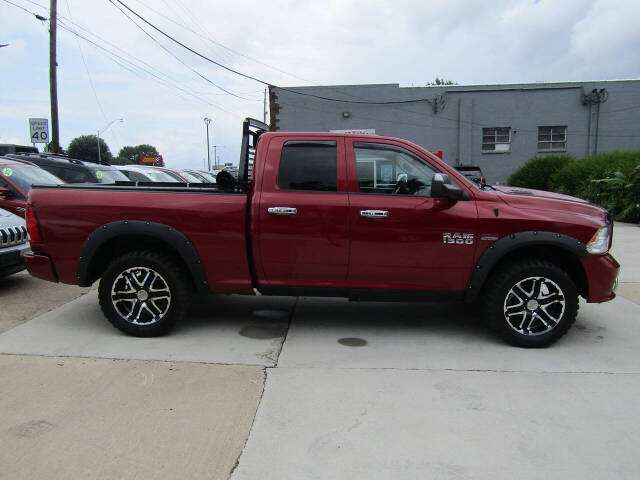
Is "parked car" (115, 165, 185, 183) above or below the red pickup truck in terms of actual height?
above

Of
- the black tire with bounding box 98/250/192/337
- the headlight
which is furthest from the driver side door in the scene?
the black tire with bounding box 98/250/192/337

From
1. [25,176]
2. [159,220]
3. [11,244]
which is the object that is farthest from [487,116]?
[159,220]

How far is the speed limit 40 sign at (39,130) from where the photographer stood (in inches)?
692

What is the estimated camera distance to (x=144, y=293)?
469cm

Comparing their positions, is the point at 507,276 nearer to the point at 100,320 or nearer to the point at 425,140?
the point at 100,320

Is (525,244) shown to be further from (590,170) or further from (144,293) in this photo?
(590,170)

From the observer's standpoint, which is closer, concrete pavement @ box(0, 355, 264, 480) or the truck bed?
concrete pavement @ box(0, 355, 264, 480)

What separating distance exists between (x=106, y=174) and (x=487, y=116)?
20922 mm

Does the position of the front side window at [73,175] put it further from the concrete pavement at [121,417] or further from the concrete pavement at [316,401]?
the concrete pavement at [121,417]

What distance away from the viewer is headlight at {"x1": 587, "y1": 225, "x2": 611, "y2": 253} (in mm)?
4441

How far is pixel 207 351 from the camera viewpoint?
4.42 m

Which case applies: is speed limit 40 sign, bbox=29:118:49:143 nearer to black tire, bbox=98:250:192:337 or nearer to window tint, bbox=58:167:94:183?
window tint, bbox=58:167:94:183

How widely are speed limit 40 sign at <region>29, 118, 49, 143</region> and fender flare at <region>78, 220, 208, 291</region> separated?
15462mm

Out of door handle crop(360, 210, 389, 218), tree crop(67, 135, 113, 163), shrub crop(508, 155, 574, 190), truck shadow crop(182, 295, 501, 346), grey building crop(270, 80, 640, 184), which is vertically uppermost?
tree crop(67, 135, 113, 163)
